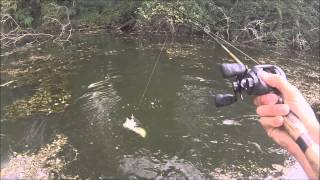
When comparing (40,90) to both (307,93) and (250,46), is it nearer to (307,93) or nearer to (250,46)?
(307,93)

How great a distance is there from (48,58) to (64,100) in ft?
12.1

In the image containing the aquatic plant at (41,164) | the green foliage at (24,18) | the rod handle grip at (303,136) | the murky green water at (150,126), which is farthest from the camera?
the green foliage at (24,18)

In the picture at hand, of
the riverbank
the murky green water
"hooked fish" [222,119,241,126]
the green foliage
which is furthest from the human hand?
the green foliage

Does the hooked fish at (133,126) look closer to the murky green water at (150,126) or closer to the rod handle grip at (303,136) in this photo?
the murky green water at (150,126)

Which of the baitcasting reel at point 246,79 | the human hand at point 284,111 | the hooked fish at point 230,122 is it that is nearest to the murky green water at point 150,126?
the hooked fish at point 230,122

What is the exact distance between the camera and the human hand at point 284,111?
1.89 meters

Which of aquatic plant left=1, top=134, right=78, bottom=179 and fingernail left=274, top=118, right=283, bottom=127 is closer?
fingernail left=274, top=118, right=283, bottom=127

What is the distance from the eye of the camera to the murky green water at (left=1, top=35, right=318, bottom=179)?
21.8 ft

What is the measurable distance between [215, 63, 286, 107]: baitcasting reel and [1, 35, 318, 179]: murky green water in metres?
4.27

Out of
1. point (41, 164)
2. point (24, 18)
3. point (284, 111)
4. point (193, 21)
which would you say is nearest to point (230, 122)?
point (41, 164)

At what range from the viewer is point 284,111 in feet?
6.24

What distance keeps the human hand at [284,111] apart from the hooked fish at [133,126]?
556 cm

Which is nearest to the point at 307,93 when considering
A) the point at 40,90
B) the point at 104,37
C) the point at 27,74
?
the point at 40,90

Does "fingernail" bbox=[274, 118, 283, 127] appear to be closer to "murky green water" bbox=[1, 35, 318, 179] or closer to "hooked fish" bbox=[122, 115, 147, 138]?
"murky green water" bbox=[1, 35, 318, 179]
